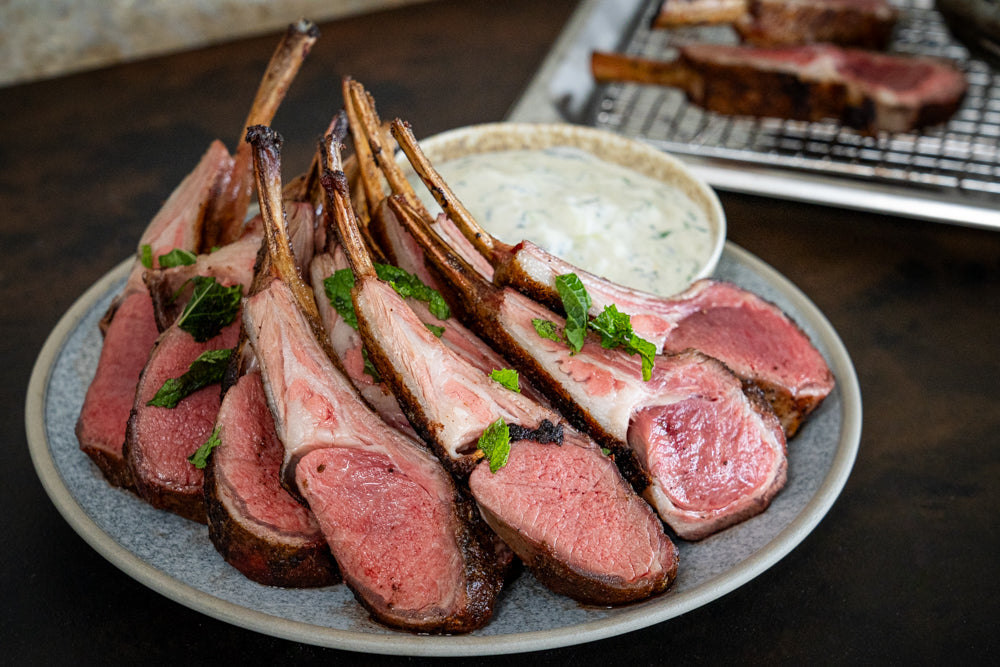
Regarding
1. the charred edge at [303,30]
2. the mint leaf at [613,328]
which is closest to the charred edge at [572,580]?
the mint leaf at [613,328]

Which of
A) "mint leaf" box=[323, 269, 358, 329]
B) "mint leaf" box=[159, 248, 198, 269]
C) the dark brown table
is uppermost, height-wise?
"mint leaf" box=[323, 269, 358, 329]

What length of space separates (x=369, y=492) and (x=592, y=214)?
1010 millimetres

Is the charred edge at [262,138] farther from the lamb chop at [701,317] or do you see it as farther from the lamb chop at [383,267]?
the lamb chop at [701,317]

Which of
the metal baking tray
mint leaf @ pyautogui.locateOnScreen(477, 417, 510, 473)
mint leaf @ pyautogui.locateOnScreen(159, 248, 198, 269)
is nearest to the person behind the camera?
mint leaf @ pyautogui.locateOnScreen(477, 417, 510, 473)

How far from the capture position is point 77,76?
3.85m

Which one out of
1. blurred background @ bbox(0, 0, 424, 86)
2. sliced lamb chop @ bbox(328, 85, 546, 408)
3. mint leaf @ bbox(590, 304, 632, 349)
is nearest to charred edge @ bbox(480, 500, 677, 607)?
sliced lamb chop @ bbox(328, 85, 546, 408)

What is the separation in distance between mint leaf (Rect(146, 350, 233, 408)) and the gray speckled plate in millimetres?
196

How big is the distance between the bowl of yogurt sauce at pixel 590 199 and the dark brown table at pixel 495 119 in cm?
53

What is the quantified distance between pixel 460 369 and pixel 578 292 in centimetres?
28

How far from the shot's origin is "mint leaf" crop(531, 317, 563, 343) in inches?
62.9

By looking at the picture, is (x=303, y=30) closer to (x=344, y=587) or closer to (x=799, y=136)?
(x=344, y=587)

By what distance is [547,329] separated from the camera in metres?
1.60

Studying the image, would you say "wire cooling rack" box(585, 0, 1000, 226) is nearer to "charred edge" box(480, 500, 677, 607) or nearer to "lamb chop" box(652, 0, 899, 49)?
"lamb chop" box(652, 0, 899, 49)

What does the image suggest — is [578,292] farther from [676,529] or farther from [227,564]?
[227,564]
